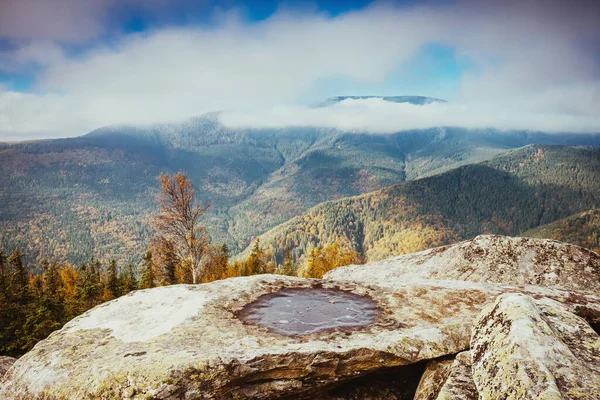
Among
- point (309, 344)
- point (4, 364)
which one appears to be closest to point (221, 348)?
point (309, 344)

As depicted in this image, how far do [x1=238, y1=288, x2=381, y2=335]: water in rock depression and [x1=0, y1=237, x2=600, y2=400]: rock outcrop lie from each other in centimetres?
5

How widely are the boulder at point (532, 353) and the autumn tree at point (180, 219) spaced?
19.7 metres

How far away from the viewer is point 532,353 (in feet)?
16.0

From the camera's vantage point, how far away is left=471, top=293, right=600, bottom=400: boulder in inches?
172

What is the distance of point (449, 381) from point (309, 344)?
2824mm

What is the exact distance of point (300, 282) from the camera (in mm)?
12188

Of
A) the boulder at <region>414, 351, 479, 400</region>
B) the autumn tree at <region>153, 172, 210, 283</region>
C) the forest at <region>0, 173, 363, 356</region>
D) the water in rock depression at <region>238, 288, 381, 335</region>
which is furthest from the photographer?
the forest at <region>0, 173, 363, 356</region>

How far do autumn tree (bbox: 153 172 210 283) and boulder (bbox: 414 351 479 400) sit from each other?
708 inches

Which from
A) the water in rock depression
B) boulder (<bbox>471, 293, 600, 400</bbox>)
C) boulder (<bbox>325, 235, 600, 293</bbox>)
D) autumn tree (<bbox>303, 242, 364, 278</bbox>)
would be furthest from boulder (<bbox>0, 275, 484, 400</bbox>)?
autumn tree (<bbox>303, 242, 364, 278</bbox>)

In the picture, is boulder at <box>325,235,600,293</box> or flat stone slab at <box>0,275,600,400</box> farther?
boulder at <box>325,235,600,293</box>

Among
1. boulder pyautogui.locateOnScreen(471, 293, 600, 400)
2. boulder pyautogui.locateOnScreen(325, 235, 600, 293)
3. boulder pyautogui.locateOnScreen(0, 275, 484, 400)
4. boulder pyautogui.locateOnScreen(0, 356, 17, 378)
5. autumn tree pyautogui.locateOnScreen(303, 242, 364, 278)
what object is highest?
boulder pyautogui.locateOnScreen(471, 293, 600, 400)

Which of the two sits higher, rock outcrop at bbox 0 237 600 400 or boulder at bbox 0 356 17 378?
rock outcrop at bbox 0 237 600 400

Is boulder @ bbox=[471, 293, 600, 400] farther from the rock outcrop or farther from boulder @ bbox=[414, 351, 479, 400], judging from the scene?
boulder @ bbox=[414, 351, 479, 400]

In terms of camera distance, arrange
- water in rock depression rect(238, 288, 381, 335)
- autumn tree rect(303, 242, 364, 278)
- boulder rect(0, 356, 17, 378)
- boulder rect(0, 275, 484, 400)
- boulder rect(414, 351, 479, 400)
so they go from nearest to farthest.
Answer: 1. boulder rect(414, 351, 479, 400)
2. boulder rect(0, 275, 484, 400)
3. water in rock depression rect(238, 288, 381, 335)
4. boulder rect(0, 356, 17, 378)
5. autumn tree rect(303, 242, 364, 278)
